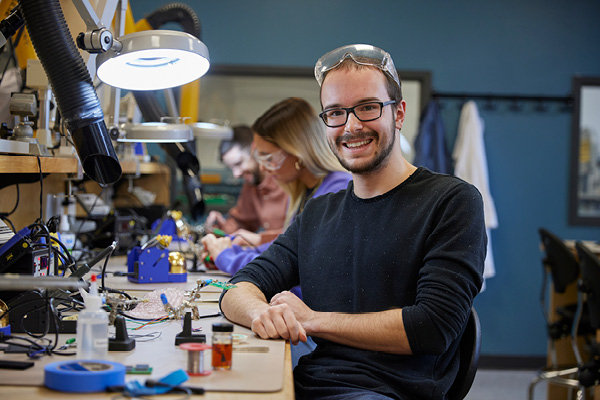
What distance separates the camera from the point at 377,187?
178 centimetres

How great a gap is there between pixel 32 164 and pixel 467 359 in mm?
1245

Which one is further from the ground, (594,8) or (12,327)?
(594,8)

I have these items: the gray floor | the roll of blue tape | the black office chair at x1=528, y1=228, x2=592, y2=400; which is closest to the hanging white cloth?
the gray floor

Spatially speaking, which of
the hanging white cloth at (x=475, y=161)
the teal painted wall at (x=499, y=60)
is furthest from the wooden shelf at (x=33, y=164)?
the hanging white cloth at (x=475, y=161)

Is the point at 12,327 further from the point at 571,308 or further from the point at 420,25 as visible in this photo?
the point at 420,25

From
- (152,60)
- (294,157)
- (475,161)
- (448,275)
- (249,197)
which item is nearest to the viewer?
(448,275)

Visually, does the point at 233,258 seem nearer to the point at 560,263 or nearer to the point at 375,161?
the point at 375,161

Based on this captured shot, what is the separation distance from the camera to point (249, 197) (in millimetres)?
4281

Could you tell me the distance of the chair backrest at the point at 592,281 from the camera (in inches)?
121

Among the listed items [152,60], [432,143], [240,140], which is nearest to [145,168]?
[240,140]

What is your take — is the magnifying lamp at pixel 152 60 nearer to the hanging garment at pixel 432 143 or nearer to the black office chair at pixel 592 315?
the black office chair at pixel 592 315

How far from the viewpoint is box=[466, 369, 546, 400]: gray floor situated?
4.25 meters

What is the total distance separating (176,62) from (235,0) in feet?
11.3

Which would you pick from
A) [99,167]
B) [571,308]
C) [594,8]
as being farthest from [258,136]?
[594,8]
